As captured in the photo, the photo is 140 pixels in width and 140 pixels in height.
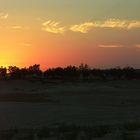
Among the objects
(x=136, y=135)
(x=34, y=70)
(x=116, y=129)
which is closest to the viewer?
(x=136, y=135)

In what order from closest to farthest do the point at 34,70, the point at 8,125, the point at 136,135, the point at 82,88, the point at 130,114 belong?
the point at 136,135 → the point at 8,125 → the point at 130,114 → the point at 82,88 → the point at 34,70

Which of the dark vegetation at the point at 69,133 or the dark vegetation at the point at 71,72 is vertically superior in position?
the dark vegetation at the point at 71,72

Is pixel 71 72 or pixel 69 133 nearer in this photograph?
pixel 69 133

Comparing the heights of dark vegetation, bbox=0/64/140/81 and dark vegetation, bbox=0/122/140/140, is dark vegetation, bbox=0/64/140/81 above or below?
above

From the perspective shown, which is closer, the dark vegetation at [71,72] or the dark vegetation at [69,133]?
the dark vegetation at [69,133]

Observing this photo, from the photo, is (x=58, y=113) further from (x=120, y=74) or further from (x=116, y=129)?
(x=120, y=74)

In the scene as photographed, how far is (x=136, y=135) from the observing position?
20.8 metres

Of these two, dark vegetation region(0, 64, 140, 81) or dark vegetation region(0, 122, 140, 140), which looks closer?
dark vegetation region(0, 122, 140, 140)

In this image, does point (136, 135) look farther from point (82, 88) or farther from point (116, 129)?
point (82, 88)

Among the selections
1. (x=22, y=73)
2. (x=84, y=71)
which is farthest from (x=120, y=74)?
(x=22, y=73)

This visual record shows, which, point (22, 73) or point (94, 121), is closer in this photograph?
point (94, 121)

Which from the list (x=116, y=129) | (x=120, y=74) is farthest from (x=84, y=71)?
(x=116, y=129)

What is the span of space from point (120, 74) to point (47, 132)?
73315 mm

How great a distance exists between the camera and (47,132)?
71.2ft
